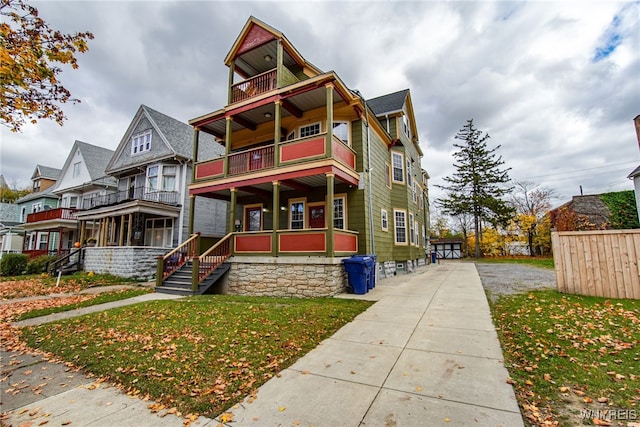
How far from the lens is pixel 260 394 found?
3145mm

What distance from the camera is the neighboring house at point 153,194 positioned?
1742cm

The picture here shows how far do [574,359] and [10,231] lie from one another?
139 feet

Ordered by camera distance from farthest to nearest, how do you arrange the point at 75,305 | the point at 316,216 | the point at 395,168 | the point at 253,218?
the point at 395,168
the point at 253,218
the point at 316,216
the point at 75,305

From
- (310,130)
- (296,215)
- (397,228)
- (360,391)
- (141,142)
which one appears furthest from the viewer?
(141,142)

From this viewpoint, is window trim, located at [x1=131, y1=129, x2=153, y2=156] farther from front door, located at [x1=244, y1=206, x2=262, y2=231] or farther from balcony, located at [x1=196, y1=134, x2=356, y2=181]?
front door, located at [x1=244, y1=206, x2=262, y2=231]

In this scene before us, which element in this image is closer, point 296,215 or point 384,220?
point 296,215

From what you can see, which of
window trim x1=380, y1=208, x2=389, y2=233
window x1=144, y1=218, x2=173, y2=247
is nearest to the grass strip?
window x1=144, y1=218, x2=173, y2=247

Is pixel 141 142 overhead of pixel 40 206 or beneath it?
overhead

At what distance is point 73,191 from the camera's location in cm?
2452

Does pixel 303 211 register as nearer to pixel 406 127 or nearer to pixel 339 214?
pixel 339 214

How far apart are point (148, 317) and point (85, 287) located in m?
8.96

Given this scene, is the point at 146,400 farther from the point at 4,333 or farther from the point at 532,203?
A: the point at 532,203

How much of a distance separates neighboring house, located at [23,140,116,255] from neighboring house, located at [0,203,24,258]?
684cm

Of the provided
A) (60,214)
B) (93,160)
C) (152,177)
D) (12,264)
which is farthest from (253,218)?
(93,160)
